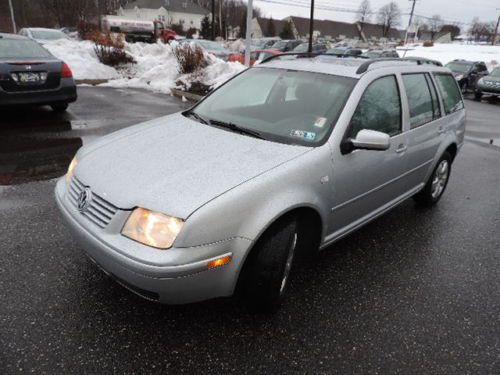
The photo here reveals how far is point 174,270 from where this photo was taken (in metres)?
2.09

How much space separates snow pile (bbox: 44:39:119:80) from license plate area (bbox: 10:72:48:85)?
6.74 meters

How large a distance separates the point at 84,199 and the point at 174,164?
598 millimetres

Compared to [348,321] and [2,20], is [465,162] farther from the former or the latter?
[2,20]

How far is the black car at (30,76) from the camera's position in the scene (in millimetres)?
6840

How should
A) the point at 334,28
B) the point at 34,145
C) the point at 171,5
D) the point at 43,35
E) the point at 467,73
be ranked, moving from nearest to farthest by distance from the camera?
1. the point at 34,145
2. the point at 43,35
3. the point at 467,73
4. the point at 171,5
5. the point at 334,28

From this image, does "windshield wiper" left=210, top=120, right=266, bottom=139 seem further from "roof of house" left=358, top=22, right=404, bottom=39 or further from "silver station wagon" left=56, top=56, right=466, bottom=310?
"roof of house" left=358, top=22, right=404, bottom=39

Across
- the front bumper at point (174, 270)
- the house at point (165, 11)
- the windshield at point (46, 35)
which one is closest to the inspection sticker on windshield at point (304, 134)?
the front bumper at point (174, 270)

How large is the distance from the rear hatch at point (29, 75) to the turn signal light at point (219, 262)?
21.2 feet

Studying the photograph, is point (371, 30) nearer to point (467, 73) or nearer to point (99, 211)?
point (467, 73)

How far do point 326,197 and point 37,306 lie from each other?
2.08 metres

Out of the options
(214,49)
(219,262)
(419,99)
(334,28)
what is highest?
(334,28)

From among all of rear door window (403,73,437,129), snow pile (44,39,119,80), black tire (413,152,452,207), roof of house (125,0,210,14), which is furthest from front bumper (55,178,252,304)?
roof of house (125,0,210,14)

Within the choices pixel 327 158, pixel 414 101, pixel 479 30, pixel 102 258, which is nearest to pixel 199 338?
pixel 102 258

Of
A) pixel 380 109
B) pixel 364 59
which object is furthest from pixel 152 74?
pixel 380 109
